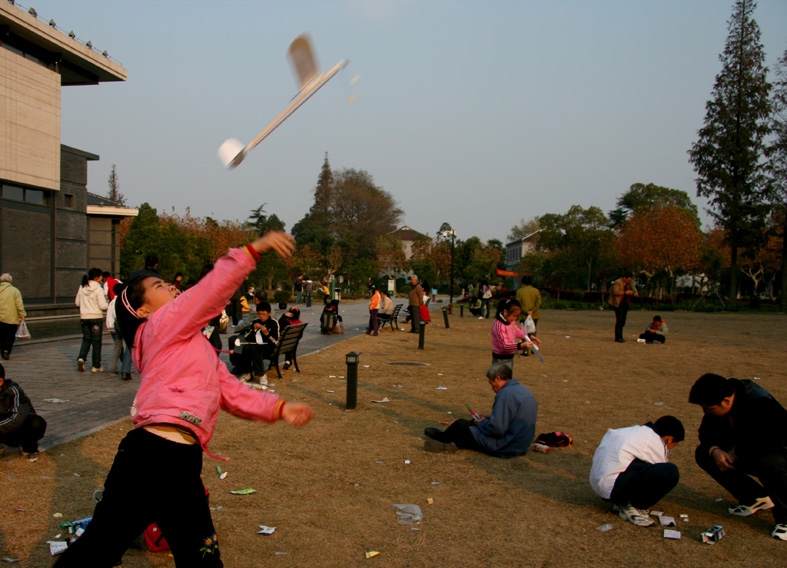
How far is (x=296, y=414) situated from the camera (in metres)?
2.96

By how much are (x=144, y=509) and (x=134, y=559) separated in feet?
5.77

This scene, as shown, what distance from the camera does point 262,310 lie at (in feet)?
34.4

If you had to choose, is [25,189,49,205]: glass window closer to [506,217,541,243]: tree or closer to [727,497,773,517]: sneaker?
[727,497,773,517]: sneaker

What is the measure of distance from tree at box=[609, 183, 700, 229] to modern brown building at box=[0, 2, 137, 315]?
206 ft

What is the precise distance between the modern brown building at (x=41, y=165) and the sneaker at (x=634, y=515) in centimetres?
2691

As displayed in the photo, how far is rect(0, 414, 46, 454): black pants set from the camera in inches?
215

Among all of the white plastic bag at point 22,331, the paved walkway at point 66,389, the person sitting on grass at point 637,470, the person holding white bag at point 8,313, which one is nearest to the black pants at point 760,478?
the person sitting on grass at point 637,470

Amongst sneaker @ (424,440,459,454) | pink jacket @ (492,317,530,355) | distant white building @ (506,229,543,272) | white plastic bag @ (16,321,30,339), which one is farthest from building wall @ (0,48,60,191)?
distant white building @ (506,229,543,272)

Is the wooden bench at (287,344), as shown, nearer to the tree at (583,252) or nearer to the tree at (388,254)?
the tree at (583,252)

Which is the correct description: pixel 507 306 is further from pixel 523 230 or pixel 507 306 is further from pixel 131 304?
pixel 523 230

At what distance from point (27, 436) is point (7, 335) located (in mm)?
7723

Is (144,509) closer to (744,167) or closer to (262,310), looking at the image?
(262,310)

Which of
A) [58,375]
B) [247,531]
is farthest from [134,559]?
[58,375]

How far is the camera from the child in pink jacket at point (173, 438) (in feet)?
7.97
